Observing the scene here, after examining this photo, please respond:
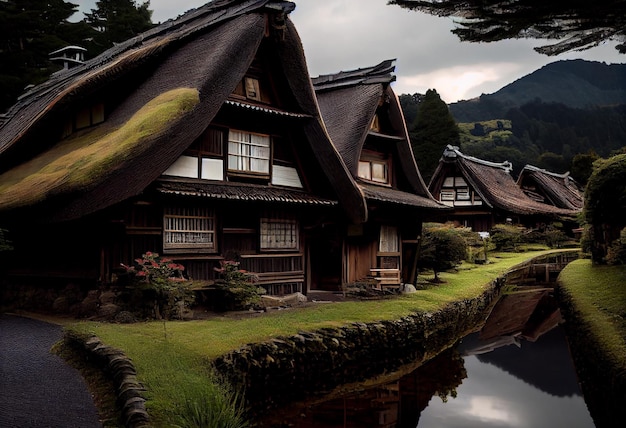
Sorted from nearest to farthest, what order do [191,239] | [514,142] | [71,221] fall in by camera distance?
[71,221] → [191,239] → [514,142]

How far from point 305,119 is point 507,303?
11605 millimetres

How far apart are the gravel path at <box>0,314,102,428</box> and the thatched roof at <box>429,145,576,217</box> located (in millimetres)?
32856

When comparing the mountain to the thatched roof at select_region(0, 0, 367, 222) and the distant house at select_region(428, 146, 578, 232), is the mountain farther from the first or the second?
the thatched roof at select_region(0, 0, 367, 222)

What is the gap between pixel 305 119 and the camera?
51.5 ft

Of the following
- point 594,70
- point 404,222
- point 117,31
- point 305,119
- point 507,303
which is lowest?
point 507,303

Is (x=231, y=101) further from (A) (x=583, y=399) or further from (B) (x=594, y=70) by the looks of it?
(B) (x=594, y=70)

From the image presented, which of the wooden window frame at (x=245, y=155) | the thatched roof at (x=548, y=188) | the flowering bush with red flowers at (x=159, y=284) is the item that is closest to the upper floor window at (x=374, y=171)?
the wooden window frame at (x=245, y=155)

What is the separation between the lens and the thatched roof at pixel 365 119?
18500mm

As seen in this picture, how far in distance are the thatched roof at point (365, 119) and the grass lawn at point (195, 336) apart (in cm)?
474

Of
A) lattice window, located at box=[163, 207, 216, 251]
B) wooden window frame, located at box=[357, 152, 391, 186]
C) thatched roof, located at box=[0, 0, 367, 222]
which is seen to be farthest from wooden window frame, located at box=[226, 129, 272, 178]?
wooden window frame, located at box=[357, 152, 391, 186]

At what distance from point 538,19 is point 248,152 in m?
9.66

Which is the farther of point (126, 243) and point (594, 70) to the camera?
point (594, 70)

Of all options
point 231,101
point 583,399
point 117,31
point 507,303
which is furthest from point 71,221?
point 117,31

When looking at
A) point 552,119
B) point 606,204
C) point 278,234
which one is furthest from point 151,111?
point 552,119
